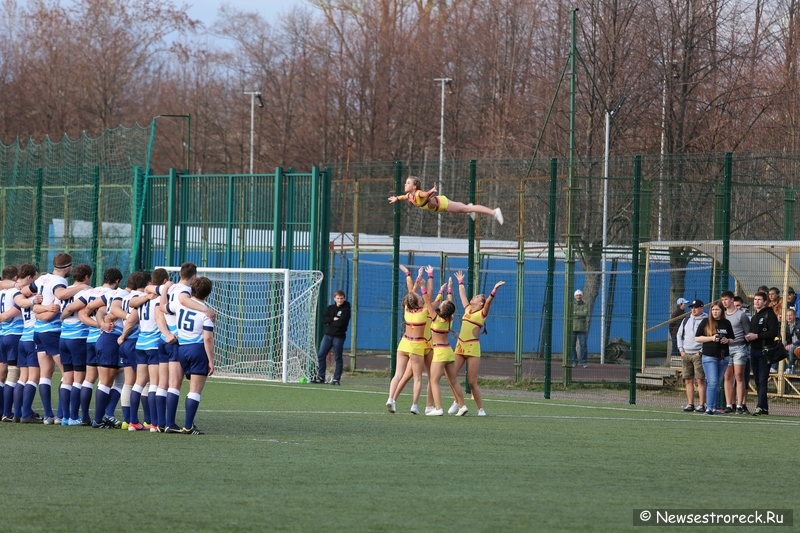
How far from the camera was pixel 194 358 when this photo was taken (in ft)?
40.7

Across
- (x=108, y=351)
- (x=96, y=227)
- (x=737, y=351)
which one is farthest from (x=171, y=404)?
(x=96, y=227)

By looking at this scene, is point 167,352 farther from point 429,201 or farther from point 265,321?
point 265,321

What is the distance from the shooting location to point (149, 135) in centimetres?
2472

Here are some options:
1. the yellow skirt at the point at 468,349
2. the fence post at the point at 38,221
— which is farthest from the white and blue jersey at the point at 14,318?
the fence post at the point at 38,221

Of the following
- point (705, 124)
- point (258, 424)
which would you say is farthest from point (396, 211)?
point (705, 124)

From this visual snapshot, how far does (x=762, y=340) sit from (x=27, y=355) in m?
10.9

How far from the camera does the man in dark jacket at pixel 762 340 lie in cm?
1738

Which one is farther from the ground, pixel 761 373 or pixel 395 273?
pixel 395 273

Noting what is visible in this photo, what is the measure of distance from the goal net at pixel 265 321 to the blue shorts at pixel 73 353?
28.2 feet

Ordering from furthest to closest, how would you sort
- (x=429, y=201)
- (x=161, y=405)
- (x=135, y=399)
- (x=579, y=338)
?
(x=579, y=338)
(x=429, y=201)
(x=135, y=399)
(x=161, y=405)

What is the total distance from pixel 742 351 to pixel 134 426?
9.61 metres

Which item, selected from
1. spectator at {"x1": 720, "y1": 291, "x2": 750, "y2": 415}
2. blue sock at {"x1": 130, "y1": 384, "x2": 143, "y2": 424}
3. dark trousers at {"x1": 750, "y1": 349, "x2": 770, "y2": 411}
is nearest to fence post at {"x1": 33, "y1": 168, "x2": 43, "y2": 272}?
blue sock at {"x1": 130, "y1": 384, "x2": 143, "y2": 424}

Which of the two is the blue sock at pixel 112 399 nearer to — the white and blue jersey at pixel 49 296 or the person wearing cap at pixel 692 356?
the white and blue jersey at pixel 49 296

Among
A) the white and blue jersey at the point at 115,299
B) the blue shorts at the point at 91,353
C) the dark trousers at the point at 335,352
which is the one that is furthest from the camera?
the dark trousers at the point at 335,352
